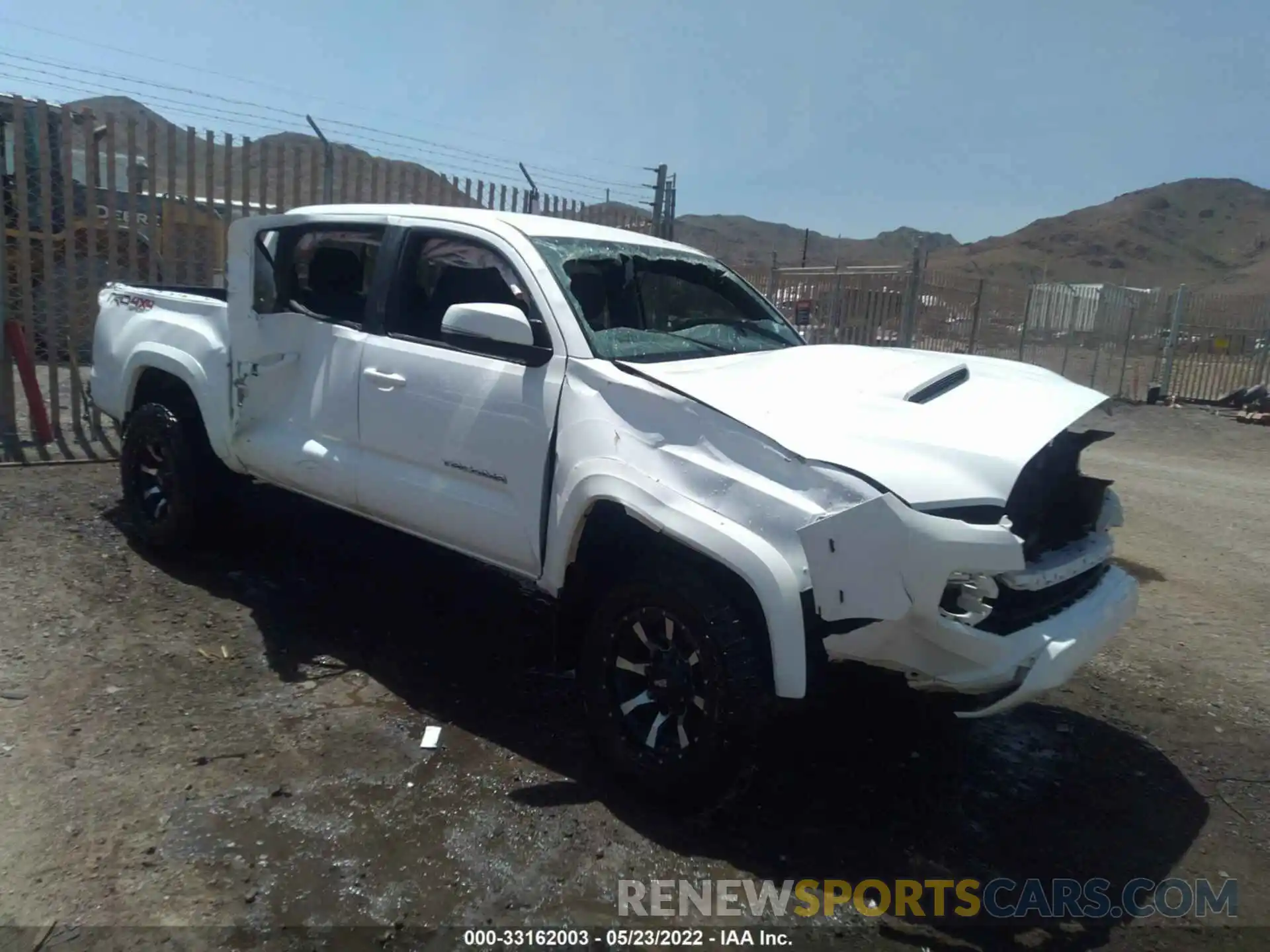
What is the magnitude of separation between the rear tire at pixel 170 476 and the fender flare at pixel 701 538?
264 centimetres

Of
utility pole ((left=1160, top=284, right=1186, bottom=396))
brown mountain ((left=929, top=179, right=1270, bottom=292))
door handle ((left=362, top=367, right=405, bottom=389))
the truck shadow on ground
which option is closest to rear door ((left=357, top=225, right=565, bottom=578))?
door handle ((left=362, top=367, right=405, bottom=389))

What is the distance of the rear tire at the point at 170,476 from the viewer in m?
5.17

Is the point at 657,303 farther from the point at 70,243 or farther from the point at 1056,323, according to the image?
the point at 1056,323

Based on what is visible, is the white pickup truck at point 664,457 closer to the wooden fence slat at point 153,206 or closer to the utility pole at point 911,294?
the wooden fence slat at point 153,206

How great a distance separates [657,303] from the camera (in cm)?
439

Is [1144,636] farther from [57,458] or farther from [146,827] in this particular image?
[57,458]

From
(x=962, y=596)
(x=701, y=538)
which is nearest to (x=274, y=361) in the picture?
(x=701, y=538)

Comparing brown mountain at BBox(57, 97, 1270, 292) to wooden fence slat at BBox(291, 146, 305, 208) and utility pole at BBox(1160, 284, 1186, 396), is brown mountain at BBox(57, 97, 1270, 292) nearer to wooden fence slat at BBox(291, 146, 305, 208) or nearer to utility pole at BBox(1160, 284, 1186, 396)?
utility pole at BBox(1160, 284, 1186, 396)

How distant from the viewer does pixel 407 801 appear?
132 inches

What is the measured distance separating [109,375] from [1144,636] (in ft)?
20.1

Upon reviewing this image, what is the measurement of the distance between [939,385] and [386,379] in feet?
7.42

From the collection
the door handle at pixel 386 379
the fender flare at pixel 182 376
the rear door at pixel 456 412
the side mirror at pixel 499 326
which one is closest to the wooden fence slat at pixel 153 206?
the fender flare at pixel 182 376

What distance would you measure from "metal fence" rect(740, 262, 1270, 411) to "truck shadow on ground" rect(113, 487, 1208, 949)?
27.2ft

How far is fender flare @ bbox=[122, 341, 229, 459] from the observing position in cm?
494
